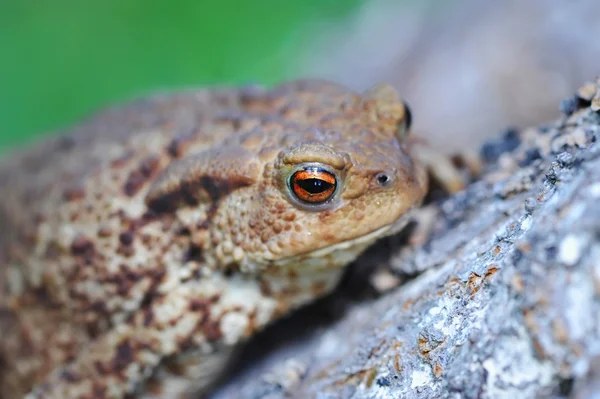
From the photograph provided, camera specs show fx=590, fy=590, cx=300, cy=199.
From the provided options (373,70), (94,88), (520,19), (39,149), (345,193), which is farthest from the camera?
(94,88)

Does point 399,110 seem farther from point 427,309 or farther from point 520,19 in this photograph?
point 520,19

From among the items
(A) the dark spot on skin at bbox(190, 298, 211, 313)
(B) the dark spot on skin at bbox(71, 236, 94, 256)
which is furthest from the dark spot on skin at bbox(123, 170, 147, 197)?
(A) the dark spot on skin at bbox(190, 298, 211, 313)

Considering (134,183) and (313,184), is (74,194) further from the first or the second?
(313,184)

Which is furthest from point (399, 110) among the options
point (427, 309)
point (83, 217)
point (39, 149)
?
point (39, 149)

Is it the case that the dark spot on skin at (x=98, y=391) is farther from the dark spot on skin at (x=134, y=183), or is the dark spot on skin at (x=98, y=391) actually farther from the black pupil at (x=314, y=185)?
the black pupil at (x=314, y=185)

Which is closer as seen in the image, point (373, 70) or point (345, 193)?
point (345, 193)

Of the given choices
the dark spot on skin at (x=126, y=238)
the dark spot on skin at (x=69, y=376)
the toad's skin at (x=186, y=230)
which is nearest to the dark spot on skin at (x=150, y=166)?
the toad's skin at (x=186, y=230)

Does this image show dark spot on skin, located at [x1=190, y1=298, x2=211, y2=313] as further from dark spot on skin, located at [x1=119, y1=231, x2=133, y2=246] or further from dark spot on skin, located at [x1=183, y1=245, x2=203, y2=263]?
dark spot on skin, located at [x1=119, y1=231, x2=133, y2=246]

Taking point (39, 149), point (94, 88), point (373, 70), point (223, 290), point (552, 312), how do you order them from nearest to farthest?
1. point (552, 312)
2. point (223, 290)
3. point (39, 149)
4. point (373, 70)
5. point (94, 88)
